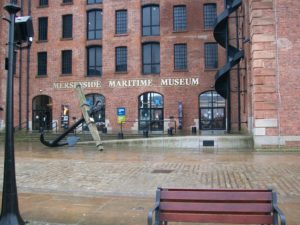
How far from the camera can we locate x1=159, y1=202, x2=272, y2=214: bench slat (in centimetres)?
470

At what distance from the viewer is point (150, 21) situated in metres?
36.8

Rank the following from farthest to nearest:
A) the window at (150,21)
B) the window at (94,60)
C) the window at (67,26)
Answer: the window at (67,26) < the window at (94,60) < the window at (150,21)

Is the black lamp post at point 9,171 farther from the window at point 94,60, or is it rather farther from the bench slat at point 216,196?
the window at point 94,60

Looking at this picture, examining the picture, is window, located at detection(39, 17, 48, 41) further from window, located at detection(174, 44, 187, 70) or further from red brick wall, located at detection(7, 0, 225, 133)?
window, located at detection(174, 44, 187, 70)

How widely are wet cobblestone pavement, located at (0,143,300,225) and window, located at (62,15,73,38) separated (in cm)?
2383

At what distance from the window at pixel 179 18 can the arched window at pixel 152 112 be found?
20.4 feet

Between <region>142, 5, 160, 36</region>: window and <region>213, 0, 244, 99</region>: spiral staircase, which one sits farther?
<region>142, 5, 160, 36</region>: window

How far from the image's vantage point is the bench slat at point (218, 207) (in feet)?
15.4

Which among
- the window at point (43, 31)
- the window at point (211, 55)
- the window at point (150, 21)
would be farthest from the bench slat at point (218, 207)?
the window at point (43, 31)

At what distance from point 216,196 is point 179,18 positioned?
32.9 metres

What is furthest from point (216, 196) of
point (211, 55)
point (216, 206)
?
point (211, 55)

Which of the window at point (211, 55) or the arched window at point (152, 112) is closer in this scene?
the window at point (211, 55)

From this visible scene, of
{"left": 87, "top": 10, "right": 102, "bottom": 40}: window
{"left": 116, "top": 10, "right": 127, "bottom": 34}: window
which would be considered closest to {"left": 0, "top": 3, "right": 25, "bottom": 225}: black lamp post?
{"left": 116, "top": 10, "right": 127, "bottom": 34}: window

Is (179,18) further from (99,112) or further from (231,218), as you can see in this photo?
(231,218)
